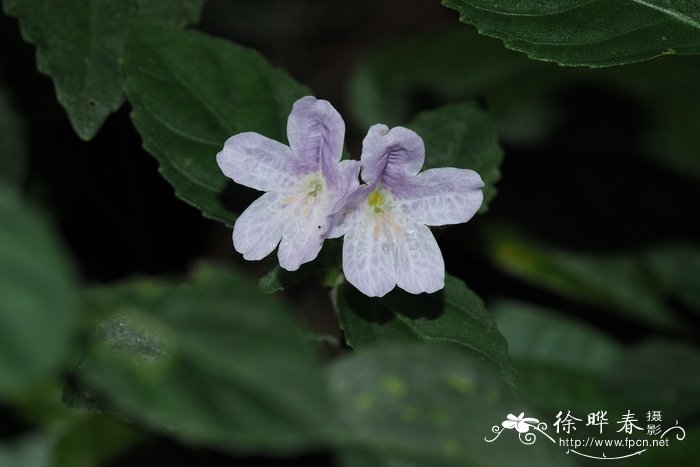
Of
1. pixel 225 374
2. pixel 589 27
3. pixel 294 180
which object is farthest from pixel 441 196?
pixel 225 374

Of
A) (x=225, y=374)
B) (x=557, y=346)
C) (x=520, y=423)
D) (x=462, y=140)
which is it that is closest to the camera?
(x=225, y=374)

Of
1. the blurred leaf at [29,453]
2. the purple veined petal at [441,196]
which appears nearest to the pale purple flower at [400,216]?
the purple veined petal at [441,196]

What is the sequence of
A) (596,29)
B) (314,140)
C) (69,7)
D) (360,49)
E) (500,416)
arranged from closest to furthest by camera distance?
(500,416)
(314,140)
(596,29)
(69,7)
(360,49)

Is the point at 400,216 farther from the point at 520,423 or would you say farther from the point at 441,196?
the point at 520,423

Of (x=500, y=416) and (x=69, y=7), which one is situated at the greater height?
(x=69, y=7)

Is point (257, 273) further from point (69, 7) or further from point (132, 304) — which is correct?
point (132, 304)

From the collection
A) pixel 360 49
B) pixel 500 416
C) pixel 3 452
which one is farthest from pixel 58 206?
pixel 500 416

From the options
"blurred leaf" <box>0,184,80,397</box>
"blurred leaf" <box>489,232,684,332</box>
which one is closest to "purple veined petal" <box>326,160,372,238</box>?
"blurred leaf" <box>0,184,80,397</box>
